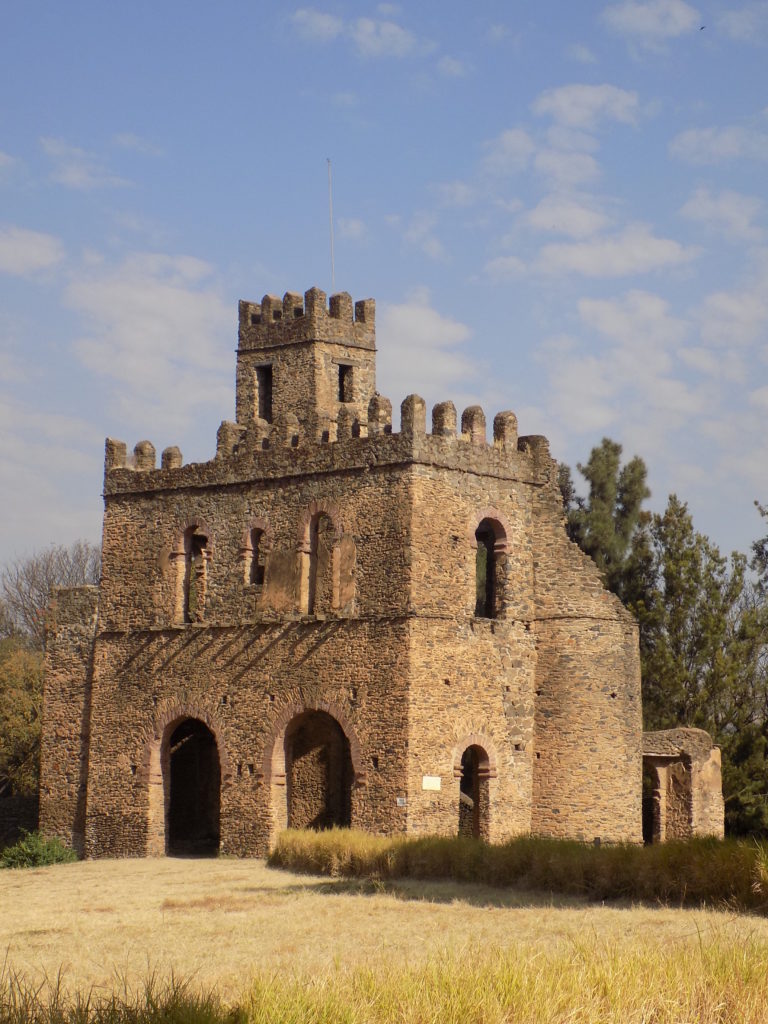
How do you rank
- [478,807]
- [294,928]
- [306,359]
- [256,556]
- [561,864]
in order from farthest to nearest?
[306,359] < [256,556] < [478,807] < [561,864] < [294,928]

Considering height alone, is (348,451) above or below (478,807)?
above

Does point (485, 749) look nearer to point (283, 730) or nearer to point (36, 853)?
point (283, 730)

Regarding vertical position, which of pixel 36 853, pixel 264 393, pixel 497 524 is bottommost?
pixel 36 853

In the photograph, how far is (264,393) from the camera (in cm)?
3195

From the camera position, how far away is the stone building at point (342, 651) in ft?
83.8

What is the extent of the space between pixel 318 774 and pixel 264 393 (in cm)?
895

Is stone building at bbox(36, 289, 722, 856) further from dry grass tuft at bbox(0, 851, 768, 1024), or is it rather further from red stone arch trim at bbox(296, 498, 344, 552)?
dry grass tuft at bbox(0, 851, 768, 1024)

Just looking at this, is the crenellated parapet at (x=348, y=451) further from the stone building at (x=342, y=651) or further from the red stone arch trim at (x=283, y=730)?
the red stone arch trim at (x=283, y=730)

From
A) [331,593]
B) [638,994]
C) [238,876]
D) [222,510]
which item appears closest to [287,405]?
[222,510]

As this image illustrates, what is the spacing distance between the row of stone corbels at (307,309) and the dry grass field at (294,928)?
41.9ft

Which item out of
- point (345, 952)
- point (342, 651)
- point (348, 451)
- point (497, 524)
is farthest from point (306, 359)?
point (345, 952)

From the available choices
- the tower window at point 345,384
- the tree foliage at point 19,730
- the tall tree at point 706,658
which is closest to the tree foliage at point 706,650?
the tall tree at point 706,658

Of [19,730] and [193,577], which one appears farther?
[19,730]

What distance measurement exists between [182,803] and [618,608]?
10057mm
